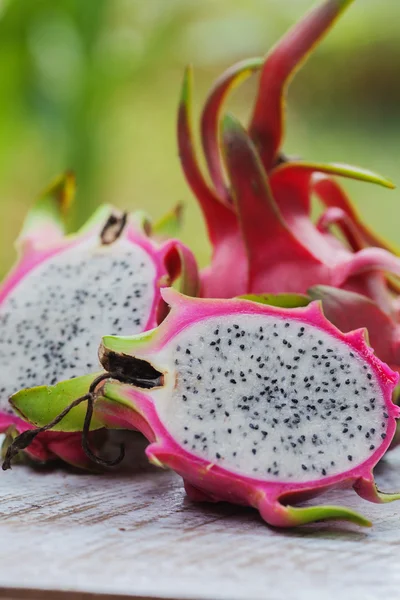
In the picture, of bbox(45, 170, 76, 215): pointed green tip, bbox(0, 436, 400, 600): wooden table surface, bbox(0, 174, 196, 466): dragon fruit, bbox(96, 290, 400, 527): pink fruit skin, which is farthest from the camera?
bbox(45, 170, 76, 215): pointed green tip

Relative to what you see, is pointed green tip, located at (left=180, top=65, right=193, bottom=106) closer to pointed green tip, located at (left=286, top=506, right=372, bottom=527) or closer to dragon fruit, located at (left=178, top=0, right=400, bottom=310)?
dragon fruit, located at (left=178, top=0, right=400, bottom=310)

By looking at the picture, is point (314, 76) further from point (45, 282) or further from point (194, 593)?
point (194, 593)

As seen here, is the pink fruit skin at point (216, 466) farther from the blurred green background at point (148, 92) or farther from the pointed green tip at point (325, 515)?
the blurred green background at point (148, 92)

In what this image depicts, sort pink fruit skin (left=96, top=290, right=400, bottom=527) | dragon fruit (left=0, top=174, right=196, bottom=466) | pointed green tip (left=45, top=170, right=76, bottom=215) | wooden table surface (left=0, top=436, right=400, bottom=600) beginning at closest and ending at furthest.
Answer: wooden table surface (left=0, top=436, right=400, bottom=600) → pink fruit skin (left=96, top=290, right=400, bottom=527) → dragon fruit (left=0, top=174, right=196, bottom=466) → pointed green tip (left=45, top=170, right=76, bottom=215)

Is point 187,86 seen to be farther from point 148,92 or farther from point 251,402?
point 148,92

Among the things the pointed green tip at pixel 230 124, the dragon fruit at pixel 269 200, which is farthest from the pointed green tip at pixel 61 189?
the pointed green tip at pixel 230 124

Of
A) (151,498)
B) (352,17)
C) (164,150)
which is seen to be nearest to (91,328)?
(151,498)

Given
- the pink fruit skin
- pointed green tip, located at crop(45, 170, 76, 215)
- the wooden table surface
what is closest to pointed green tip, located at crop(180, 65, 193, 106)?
pointed green tip, located at crop(45, 170, 76, 215)
